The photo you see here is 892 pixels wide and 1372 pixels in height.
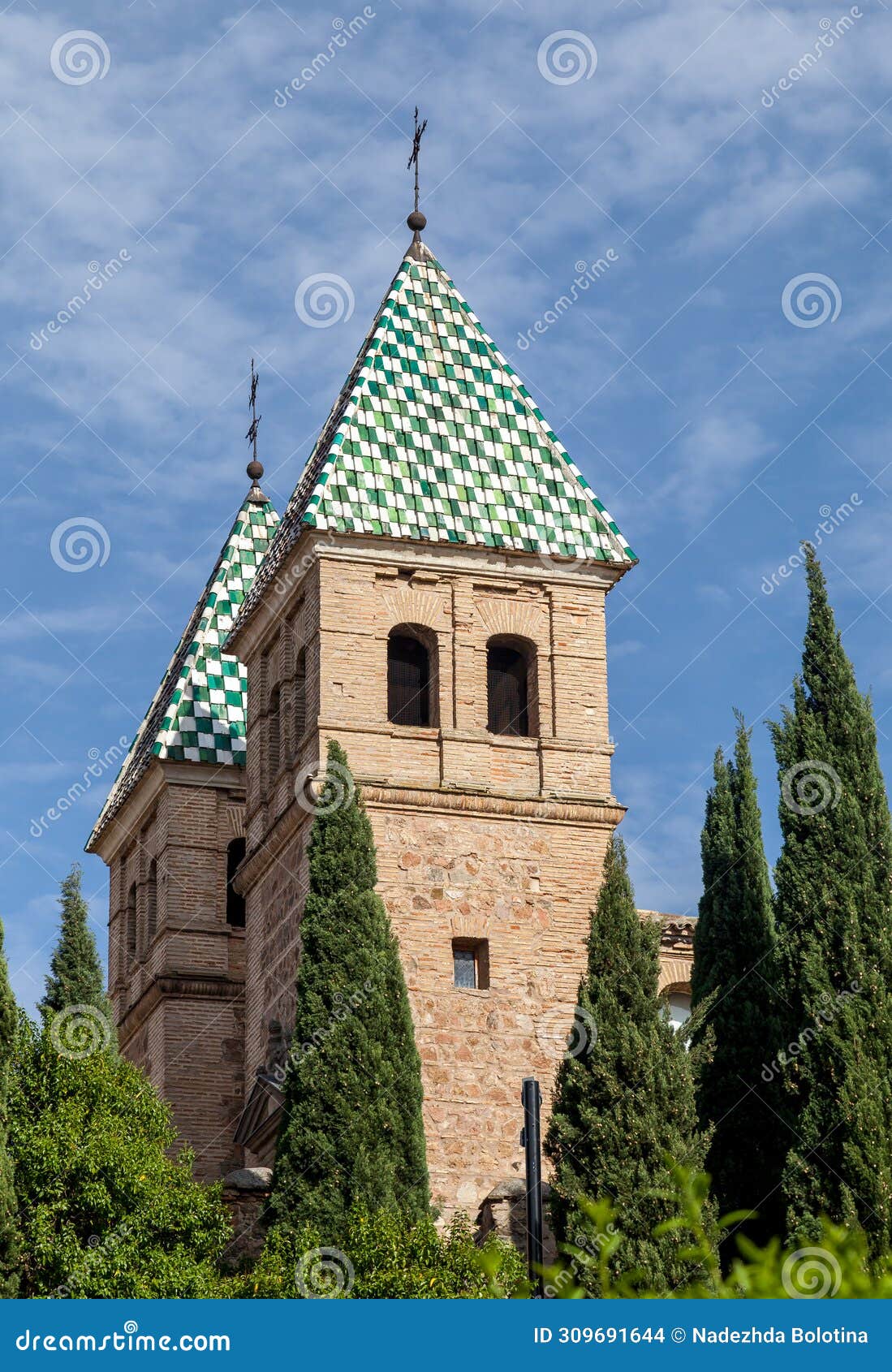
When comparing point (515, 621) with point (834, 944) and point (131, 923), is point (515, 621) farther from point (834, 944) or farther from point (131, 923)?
point (131, 923)

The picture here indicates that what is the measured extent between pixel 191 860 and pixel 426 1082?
9993 mm

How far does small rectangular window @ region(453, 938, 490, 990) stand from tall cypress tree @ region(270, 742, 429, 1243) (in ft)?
7.70

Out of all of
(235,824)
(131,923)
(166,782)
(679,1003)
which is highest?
(166,782)

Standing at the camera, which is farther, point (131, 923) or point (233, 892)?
point (131, 923)

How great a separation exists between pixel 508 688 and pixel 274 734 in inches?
134

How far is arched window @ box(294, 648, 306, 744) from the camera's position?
28656 mm

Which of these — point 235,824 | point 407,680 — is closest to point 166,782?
point 235,824

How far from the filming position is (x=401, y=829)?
2694 cm

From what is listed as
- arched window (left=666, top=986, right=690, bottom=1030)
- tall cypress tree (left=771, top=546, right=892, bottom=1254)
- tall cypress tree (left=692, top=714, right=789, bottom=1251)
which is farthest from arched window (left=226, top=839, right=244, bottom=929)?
tall cypress tree (left=771, top=546, right=892, bottom=1254)

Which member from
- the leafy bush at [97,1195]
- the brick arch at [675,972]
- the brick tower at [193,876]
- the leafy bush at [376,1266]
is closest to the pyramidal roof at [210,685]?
the brick tower at [193,876]

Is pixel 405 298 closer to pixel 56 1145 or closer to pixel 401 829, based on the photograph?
pixel 401 829

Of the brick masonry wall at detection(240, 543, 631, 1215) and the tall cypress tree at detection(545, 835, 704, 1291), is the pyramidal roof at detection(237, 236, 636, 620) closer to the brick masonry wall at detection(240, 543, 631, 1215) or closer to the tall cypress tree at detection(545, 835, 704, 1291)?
the brick masonry wall at detection(240, 543, 631, 1215)

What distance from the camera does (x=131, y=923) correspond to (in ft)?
122

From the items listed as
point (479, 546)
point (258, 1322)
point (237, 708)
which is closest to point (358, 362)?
point (479, 546)
